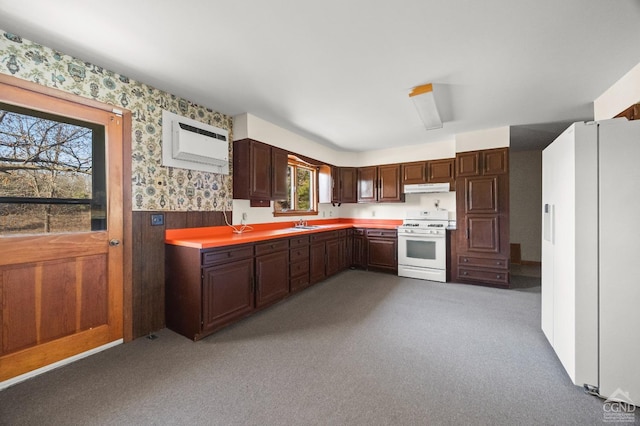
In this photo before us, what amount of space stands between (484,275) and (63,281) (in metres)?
5.10

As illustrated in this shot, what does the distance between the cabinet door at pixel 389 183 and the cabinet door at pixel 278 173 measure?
2.17 m

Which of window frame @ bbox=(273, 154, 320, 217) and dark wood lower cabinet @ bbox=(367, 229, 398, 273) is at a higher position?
window frame @ bbox=(273, 154, 320, 217)

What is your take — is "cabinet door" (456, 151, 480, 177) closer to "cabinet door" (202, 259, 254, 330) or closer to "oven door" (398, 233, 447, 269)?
"oven door" (398, 233, 447, 269)

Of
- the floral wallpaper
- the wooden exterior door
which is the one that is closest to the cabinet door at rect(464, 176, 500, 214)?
the floral wallpaper

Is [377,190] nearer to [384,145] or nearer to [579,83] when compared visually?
[384,145]

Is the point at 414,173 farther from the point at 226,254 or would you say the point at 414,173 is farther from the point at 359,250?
the point at 226,254

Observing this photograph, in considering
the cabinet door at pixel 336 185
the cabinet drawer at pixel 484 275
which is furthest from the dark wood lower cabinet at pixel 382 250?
the cabinet drawer at pixel 484 275

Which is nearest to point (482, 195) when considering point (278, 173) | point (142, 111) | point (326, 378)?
point (278, 173)

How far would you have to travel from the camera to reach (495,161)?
12.8 ft

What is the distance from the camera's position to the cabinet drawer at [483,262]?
3850 mm

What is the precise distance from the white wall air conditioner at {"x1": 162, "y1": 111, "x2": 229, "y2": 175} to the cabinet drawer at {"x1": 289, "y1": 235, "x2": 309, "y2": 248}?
4.19 ft

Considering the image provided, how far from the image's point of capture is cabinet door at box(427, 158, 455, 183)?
4.43 metres

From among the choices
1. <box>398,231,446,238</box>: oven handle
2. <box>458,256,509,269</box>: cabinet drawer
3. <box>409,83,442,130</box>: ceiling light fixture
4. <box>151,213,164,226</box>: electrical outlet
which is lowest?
<box>458,256,509,269</box>: cabinet drawer

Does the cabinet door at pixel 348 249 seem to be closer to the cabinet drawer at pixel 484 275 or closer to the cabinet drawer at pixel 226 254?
the cabinet drawer at pixel 484 275
